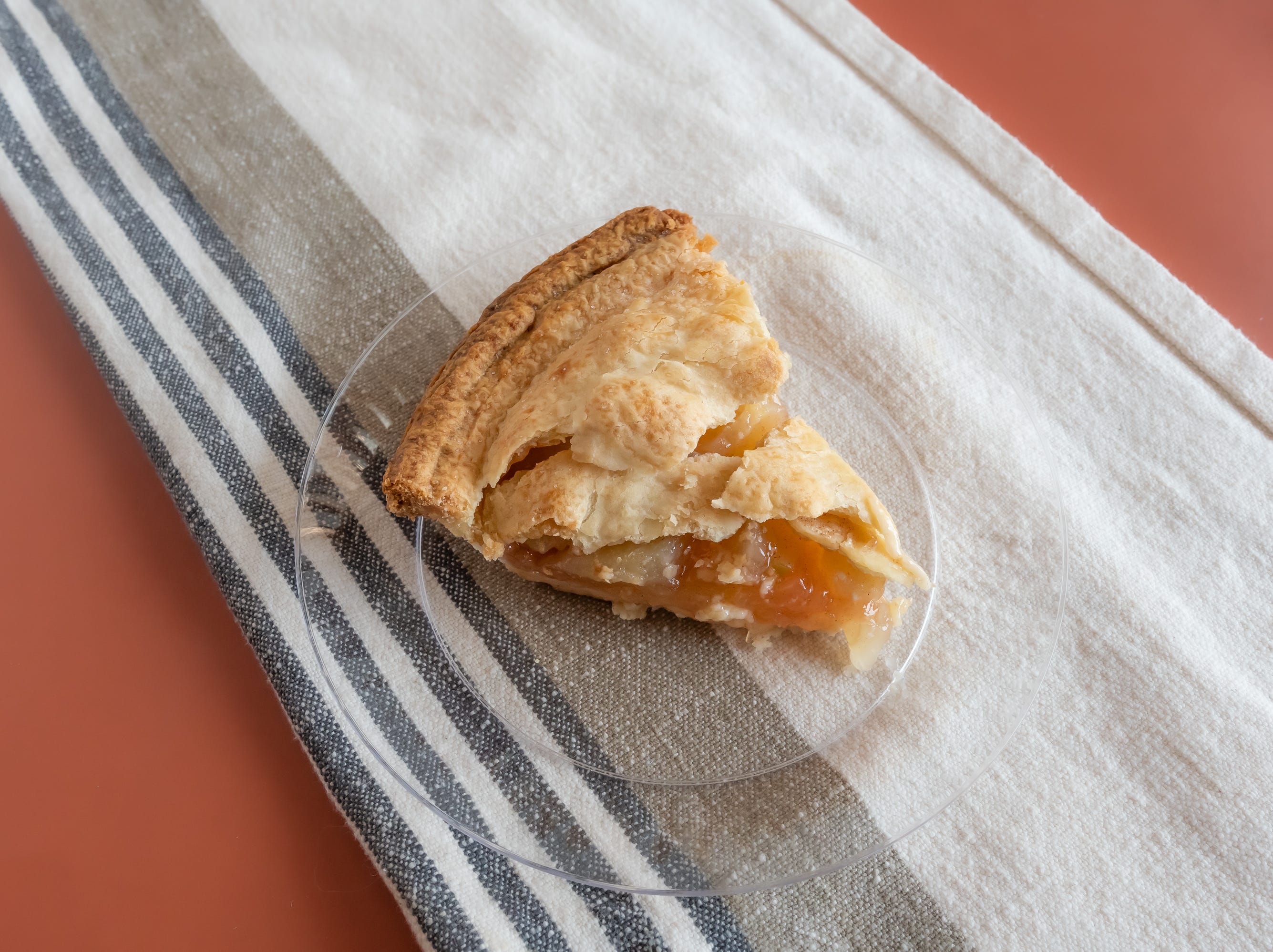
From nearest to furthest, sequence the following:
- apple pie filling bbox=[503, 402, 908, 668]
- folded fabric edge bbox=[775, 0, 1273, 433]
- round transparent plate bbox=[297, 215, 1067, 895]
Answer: round transparent plate bbox=[297, 215, 1067, 895]
apple pie filling bbox=[503, 402, 908, 668]
folded fabric edge bbox=[775, 0, 1273, 433]

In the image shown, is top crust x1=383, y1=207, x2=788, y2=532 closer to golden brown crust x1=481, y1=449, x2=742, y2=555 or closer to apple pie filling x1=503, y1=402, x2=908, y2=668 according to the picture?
golden brown crust x1=481, y1=449, x2=742, y2=555

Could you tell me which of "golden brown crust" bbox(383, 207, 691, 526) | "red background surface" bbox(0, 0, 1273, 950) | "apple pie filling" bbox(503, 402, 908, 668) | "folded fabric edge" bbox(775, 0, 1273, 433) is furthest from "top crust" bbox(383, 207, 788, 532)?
"folded fabric edge" bbox(775, 0, 1273, 433)

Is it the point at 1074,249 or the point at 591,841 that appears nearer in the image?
the point at 591,841

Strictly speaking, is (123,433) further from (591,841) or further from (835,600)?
(835,600)

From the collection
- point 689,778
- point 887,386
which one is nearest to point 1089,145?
point 887,386

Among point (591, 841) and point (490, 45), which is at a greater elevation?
point (490, 45)

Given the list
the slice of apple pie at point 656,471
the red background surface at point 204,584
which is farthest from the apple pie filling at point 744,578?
the red background surface at point 204,584

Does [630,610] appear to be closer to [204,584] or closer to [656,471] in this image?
[656,471]
